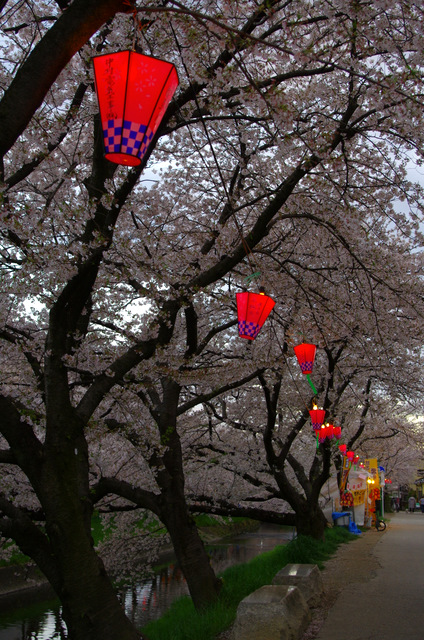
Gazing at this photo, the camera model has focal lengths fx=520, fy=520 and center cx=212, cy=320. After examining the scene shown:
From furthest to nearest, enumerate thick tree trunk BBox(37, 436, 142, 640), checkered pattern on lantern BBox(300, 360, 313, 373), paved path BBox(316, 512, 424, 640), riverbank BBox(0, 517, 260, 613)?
riverbank BBox(0, 517, 260, 613) < checkered pattern on lantern BBox(300, 360, 313, 373) < paved path BBox(316, 512, 424, 640) < thick tree trunk BBox(37, 436, 142, 640)

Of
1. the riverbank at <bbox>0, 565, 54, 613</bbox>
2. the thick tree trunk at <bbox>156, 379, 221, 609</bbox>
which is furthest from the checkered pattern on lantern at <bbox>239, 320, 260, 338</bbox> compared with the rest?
the riverbank at <bbox>0, 565, 54, 613</bbox>

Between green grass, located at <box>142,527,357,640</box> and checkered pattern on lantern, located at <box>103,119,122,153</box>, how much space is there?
17.5 ft

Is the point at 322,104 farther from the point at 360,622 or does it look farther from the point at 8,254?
the point at 360,622

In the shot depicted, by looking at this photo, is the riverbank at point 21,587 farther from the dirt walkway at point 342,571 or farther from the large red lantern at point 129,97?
the large red lantern at point 129,97

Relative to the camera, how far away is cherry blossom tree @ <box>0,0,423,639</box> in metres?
4.35

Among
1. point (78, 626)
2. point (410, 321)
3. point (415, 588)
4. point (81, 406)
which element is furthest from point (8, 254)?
point (415, 588)

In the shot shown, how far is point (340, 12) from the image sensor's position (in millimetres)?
4871

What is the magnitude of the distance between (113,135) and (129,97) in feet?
0.72

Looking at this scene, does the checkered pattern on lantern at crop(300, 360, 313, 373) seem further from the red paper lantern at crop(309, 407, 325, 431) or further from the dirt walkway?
the dirt walkway

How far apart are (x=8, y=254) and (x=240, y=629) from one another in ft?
16.2

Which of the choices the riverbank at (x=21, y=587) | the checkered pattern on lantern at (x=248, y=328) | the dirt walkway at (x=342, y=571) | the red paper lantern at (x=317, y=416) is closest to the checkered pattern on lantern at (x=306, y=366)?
the checkered pattern on lantern at (x=248, y=328)

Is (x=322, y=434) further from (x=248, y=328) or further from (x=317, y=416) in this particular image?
(x=248, y=328)

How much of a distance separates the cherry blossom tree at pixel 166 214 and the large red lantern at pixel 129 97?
1.07 ft


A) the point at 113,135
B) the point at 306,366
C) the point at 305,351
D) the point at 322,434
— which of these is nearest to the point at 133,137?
the point at 113,135
